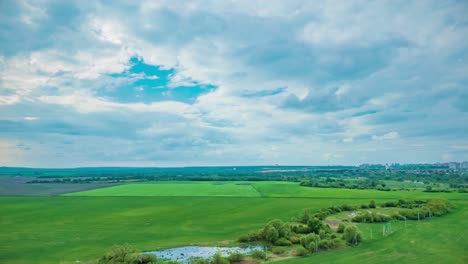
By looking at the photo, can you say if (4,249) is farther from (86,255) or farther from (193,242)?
(193,242)

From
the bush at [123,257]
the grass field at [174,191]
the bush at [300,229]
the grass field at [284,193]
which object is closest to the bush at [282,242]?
the bush at [300,229]

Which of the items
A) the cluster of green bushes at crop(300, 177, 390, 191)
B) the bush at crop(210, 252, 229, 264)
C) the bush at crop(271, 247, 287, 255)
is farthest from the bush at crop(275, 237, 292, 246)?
the cluster of green bushes at crop(300, 177, 390, 191)

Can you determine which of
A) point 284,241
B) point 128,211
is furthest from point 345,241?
point 128,211

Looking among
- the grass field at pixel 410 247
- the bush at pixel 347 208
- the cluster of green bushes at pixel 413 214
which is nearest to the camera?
the grass field at pixel 410 247

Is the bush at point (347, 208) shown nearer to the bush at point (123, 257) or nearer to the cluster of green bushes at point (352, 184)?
the cluster of green bushes at point (352, 184)

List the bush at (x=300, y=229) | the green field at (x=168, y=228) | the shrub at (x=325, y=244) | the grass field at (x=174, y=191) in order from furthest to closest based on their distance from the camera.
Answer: the grass field at (x=174, y=191)
the bush at (x=300, y=229)
the shrub at (x=325, y=244)
the green field at (x=168, y=228)

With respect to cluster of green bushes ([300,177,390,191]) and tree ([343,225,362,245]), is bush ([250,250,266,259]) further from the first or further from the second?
cluster of green bushes ([300,177,390,191])
